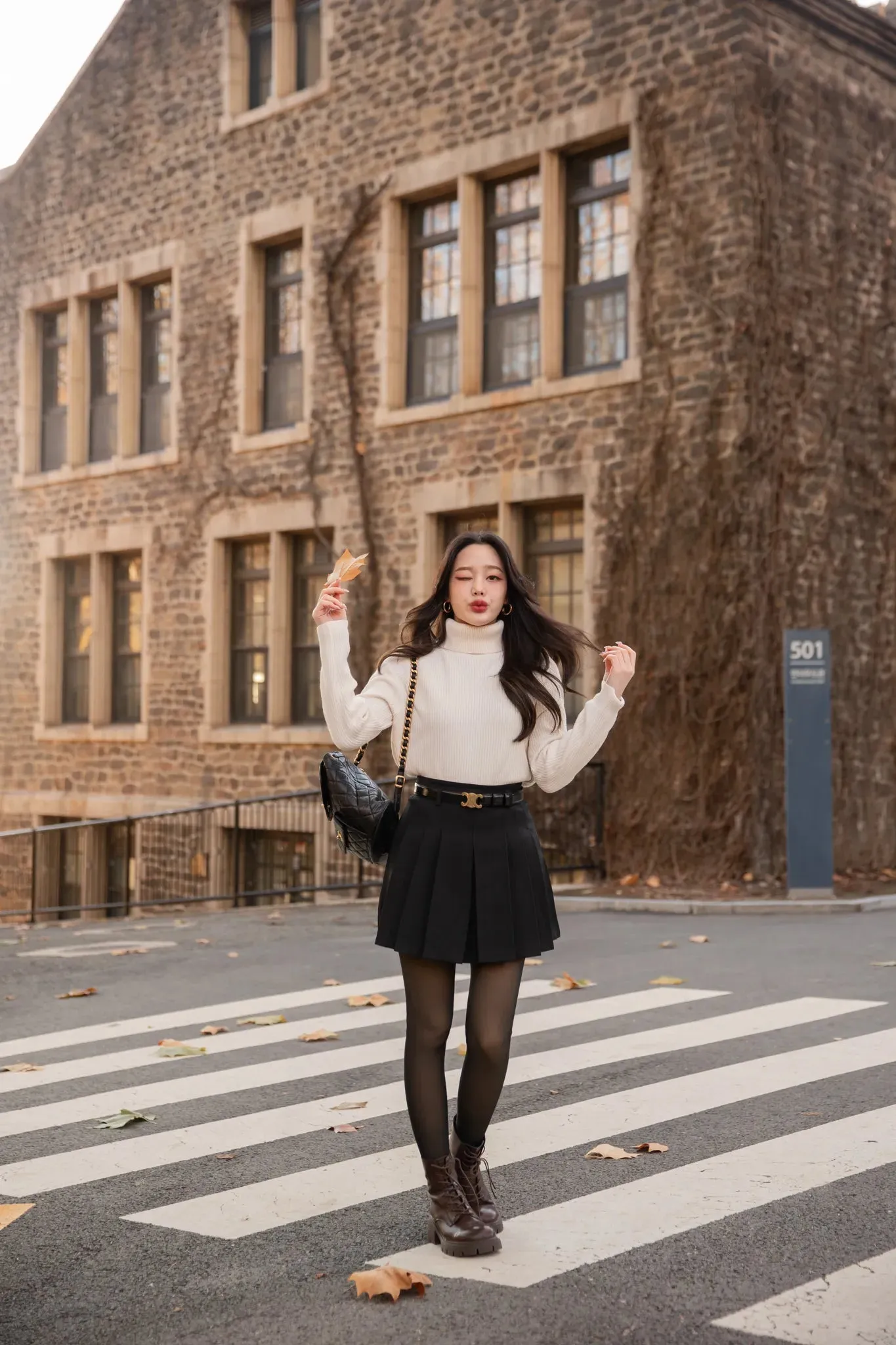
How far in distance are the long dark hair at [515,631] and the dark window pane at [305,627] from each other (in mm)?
15264

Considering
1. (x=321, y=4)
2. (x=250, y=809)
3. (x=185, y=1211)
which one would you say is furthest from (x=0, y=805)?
(x=185, y=1211)

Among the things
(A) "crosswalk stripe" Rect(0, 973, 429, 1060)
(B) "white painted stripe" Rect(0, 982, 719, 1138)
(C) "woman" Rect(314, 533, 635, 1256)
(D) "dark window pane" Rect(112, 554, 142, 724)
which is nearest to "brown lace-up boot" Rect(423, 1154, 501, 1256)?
(C) "woman" Rect(314, 533, 635, 1256)

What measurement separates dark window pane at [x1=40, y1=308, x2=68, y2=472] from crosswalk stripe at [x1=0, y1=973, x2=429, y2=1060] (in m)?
16.1

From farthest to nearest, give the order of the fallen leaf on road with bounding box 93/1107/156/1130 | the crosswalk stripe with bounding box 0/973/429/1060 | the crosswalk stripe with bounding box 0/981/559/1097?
the crosswalk stripe with bounding box 0/973/429/1060
the crosswalk stripe with bounding box 0/981/559/1097
the fallen leaf on road with bounding box 93/1107/156/1130

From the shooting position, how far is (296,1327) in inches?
157

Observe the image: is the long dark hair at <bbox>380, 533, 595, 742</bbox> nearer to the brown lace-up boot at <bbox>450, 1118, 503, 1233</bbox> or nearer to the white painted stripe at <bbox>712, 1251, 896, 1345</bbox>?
the brown lace-up boot at <bbox>450, 1118, 503, 1233</bbox>

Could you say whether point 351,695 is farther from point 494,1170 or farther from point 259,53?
point 259,53

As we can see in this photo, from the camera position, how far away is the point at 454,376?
19000 mm

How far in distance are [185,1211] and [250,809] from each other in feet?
50.8

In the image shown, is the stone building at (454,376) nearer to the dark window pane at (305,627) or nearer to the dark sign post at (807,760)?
the dark window pane at (305,627)

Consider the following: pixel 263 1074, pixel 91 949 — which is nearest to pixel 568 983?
pixel 263 1074

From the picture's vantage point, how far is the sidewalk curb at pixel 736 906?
14062 mm

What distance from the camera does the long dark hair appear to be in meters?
4.97

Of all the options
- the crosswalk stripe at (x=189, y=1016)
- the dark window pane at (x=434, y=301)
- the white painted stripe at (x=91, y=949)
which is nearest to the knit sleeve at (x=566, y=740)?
the crosswalk stripe at (x=189, y=1016)
